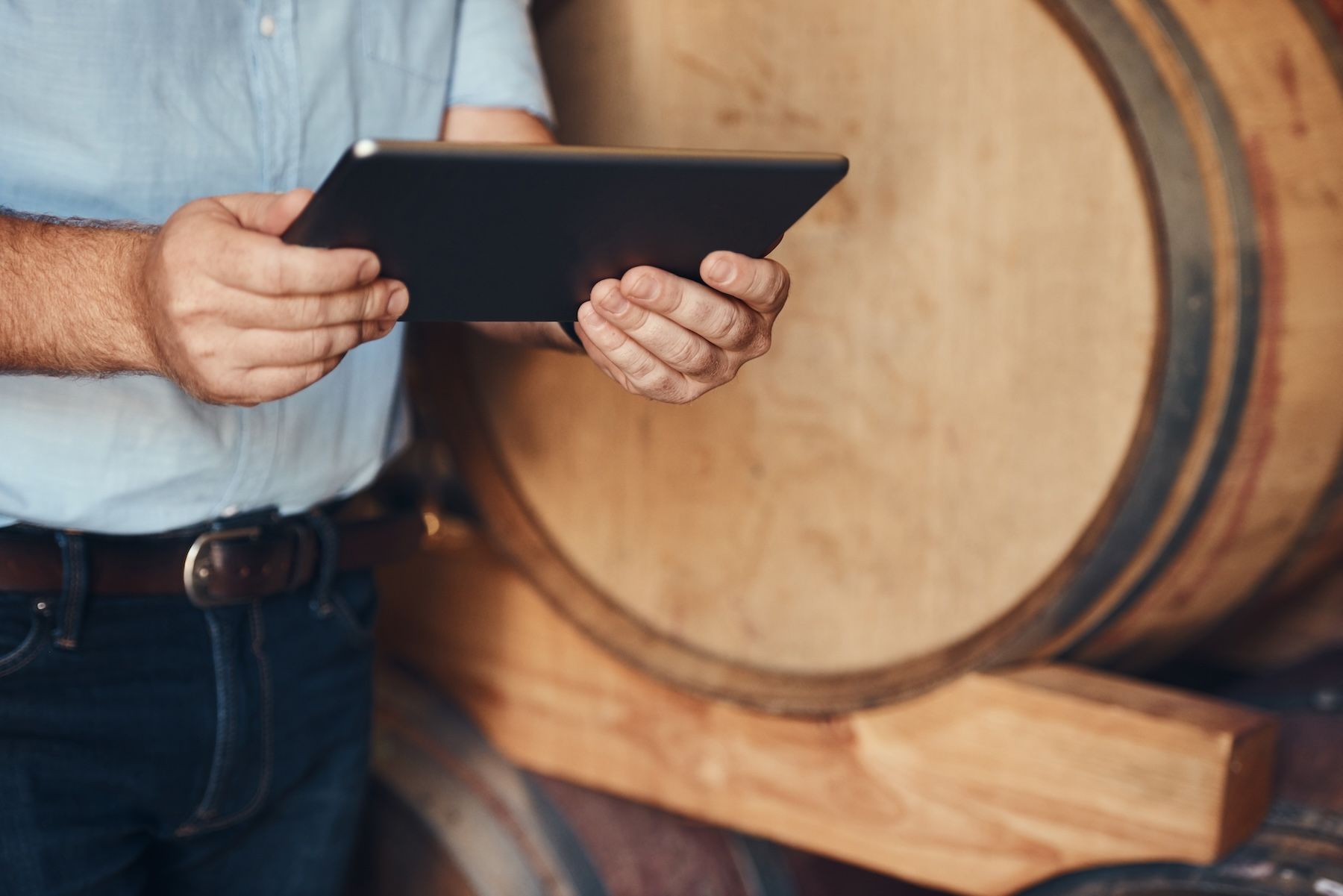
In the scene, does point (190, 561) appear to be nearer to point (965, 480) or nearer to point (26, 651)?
point (26, 651)

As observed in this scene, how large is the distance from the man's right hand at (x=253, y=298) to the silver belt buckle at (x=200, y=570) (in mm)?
296

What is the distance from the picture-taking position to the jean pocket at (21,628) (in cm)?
88

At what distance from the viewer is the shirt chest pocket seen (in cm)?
104

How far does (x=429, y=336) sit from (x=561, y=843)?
0.61 metres

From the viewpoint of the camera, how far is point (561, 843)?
4.68 ft

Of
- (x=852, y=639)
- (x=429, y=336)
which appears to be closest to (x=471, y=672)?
(x=429, y=336)

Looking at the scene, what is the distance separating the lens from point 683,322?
2.58 feet

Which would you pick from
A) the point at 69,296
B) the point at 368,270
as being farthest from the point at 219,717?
the point at 368,270

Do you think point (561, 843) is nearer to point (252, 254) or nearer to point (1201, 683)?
point (1201, 683)

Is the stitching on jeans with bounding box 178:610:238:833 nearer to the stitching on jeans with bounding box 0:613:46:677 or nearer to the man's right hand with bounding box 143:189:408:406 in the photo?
the stitching on jeans with bounding box 0:613:46:677

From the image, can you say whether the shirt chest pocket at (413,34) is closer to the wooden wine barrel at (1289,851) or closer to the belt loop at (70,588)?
the belt loop at (70,588)

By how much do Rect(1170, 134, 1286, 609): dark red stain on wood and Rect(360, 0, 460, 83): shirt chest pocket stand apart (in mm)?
690

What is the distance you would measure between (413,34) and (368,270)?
1.64 ft

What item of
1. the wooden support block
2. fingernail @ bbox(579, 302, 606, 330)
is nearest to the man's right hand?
fingernail @ bbox(579, 302, 606, 330)
